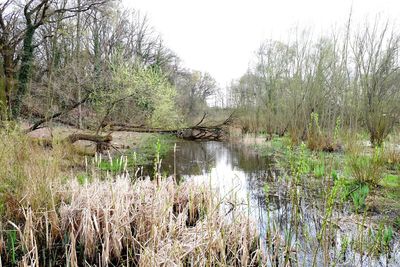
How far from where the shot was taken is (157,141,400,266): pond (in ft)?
9.11

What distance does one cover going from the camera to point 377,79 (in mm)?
11617

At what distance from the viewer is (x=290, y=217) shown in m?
3.04

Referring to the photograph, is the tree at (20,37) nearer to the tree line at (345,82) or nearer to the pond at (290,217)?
the pond at (290,217)

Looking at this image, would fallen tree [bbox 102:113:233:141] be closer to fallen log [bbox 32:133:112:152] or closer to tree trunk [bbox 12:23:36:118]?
fallen log [bbox 32:133:112:152]

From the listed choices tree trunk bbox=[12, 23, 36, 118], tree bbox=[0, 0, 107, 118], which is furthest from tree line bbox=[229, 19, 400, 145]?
tree trunk bbox=[12, 23, 36, 118]

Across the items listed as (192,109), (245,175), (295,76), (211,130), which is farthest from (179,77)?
(245,175)

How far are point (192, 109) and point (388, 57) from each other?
2069cm

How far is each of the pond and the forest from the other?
0.04 meters

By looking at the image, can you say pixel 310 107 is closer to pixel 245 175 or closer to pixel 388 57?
pixel 388 57

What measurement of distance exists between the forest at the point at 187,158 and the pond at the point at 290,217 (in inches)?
1.5

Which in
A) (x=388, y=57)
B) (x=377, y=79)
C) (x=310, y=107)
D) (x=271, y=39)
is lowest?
(x=310, y=107)

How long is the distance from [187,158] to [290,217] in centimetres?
955

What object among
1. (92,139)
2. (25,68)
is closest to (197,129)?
(92,139)

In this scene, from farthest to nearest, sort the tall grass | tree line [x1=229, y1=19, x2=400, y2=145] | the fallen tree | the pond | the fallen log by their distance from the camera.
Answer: the fallen tree < tree line [x1=229, y1=19, x2=400, y2=145] < the fallen log < the tall grass < the pond
